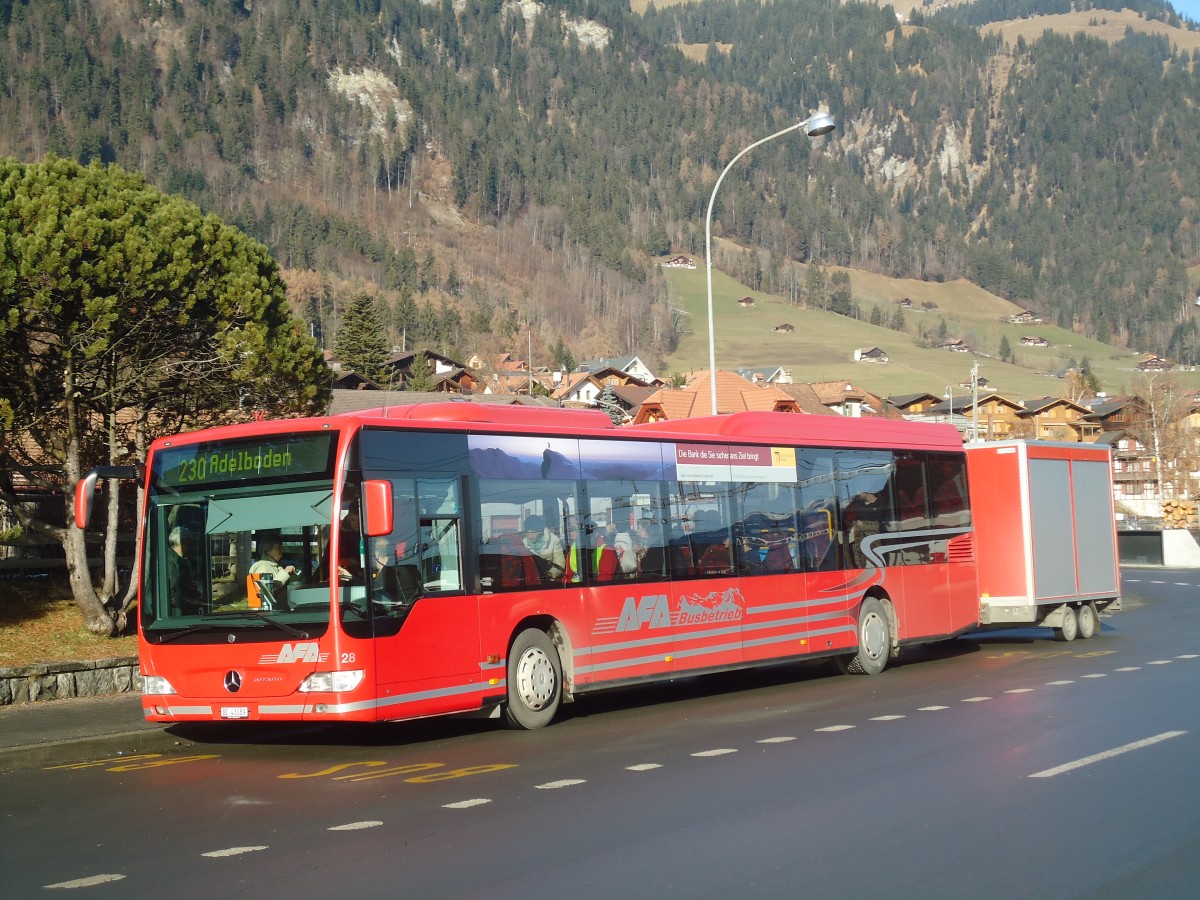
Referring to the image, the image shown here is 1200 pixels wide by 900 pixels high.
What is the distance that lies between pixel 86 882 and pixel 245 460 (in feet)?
17.5

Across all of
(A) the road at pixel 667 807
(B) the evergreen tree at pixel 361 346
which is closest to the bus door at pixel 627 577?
(A) the road at pixel 667 807

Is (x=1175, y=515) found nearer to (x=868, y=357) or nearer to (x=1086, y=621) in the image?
(x=1086, y=621)

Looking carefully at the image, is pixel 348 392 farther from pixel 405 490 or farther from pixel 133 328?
pixel 405 490

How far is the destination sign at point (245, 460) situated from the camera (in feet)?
38.8

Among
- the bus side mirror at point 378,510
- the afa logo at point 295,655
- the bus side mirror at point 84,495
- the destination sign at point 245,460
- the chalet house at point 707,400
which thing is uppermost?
the chalet house at point 707,400

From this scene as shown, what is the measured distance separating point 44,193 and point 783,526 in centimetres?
1075

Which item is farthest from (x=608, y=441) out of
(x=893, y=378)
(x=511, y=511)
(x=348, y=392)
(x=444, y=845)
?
(x=893, y=378)

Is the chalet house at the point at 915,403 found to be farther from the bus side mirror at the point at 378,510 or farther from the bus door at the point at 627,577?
the bus side mirror at the point at 378,510

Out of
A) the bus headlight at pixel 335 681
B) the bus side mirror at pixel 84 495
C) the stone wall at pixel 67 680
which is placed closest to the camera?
the bus headlight at pixel 335 681

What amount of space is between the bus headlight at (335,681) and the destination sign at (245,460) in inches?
67.5

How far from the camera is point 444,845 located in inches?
311

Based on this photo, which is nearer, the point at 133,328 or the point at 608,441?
the point at 608,441

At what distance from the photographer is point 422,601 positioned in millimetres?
12156

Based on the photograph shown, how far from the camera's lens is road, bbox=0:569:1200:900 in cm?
708
